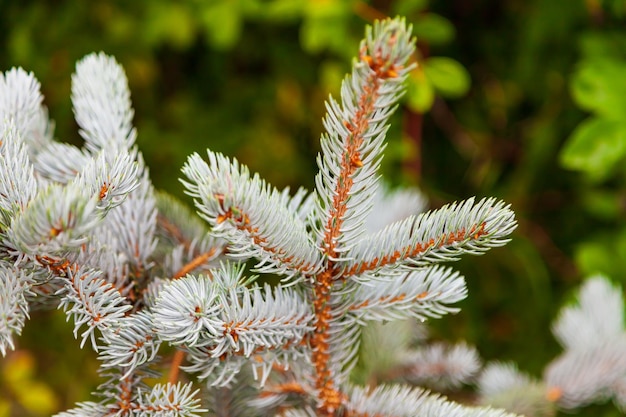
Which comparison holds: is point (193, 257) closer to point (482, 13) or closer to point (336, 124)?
point (336, 124)

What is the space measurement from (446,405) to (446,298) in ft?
0.35

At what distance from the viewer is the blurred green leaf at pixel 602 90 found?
107 cm

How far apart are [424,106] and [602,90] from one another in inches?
12.2

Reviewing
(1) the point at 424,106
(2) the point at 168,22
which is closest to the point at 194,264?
(1) the point at 424,106

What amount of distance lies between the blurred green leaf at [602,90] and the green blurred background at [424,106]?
0.05ft

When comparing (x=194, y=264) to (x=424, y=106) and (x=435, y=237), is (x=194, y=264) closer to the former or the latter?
(x=435, y=237)

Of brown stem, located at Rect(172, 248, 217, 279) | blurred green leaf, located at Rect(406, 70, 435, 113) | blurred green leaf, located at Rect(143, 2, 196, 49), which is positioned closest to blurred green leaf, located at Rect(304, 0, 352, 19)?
blurred green leaf, located at Rect(406, 70, 435, 113)

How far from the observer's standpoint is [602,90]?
1.09 metres

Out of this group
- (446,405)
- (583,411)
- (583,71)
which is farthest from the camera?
(583,411)

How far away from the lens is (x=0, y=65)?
1.69 m

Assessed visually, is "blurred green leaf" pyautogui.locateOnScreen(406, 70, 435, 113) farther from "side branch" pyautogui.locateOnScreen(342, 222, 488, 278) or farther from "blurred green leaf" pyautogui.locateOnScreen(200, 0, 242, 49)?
"side branch" pyautogui.locateOnScreen(342, 222, 488, 278)

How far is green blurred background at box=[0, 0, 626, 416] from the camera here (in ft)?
4.32

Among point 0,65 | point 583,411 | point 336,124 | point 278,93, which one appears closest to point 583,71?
point 583,411

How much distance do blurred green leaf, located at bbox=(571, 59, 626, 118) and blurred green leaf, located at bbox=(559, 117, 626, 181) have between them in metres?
0.02
